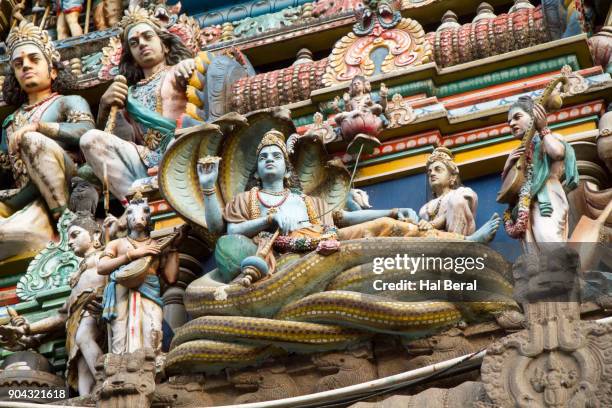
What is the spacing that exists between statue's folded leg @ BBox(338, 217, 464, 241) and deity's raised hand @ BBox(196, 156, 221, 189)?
1.17m

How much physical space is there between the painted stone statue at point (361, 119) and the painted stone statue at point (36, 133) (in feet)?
10.3

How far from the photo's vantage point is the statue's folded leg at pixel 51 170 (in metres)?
18.6

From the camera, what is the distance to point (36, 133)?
18.9 m

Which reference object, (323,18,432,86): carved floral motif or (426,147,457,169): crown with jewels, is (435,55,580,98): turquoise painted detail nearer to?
(323,18,432,86): carved floral motif

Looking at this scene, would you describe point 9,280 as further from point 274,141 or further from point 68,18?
point 68,18

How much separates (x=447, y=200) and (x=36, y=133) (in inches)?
187

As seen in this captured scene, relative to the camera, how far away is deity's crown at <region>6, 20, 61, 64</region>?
19594 millimetres

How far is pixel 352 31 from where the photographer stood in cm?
1830

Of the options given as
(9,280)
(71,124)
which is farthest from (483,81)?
(9,280)

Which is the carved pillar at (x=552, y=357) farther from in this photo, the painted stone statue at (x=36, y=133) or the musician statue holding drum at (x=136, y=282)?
the painted stone statue at (x=36, y=133)

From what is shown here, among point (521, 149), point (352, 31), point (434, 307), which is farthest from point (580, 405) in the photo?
point (352, 31)

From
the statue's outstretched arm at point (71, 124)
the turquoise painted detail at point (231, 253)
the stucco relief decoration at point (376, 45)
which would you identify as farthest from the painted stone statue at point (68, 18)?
the turquoise painted detail at point (231, 253)

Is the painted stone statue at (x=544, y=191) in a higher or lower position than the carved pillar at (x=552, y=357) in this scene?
higher

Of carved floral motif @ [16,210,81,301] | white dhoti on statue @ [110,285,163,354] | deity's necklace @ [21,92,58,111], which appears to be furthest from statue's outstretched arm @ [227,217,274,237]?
deity's necklace @ [21,92,58,111]
